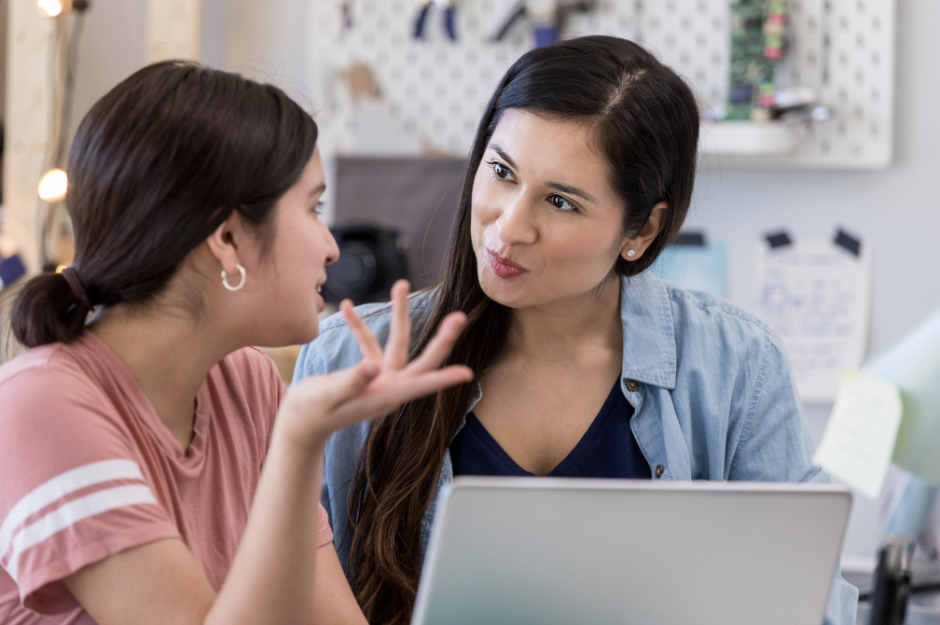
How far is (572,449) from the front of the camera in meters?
1.21

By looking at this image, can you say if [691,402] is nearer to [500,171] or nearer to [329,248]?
[500,171]

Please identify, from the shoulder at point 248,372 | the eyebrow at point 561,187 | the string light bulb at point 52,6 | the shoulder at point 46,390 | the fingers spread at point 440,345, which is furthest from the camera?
the string light bulb at point 52,6

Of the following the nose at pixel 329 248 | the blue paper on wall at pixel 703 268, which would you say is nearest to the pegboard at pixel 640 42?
the blue paper on wall at pixel 703 268

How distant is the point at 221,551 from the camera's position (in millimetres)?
910

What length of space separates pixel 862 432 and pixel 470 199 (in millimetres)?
593

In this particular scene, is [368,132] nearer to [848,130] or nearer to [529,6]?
[529,6]

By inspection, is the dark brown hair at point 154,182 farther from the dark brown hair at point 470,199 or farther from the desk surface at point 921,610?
the desk surface at point 921,610

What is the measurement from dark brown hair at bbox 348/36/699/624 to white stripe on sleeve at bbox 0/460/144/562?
465 mm

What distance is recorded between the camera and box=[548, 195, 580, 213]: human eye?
113cm

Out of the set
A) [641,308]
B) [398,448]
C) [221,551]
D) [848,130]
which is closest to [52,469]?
[221,551]

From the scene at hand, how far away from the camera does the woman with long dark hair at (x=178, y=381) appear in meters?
0.71

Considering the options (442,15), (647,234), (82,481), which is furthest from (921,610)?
(442,15)

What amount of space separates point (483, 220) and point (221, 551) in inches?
19.7

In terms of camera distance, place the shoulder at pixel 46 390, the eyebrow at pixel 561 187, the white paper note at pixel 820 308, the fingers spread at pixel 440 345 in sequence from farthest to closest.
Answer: the white paper note at pixel 820 308 → the eyebrow at pixel 561 187 → the shoulder at pixel 46 390 → the fingers spread at pixel 440 345
